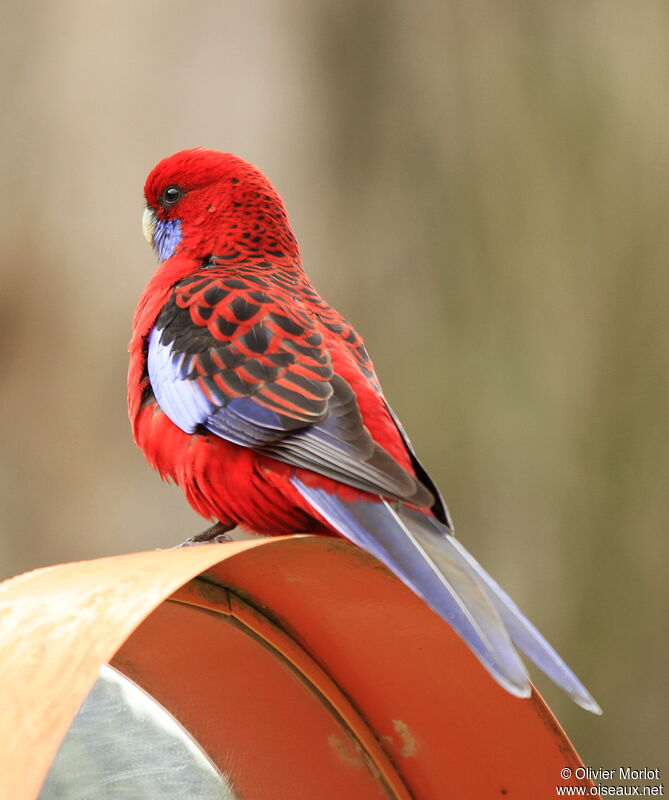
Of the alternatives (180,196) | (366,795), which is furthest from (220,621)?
(180,196)

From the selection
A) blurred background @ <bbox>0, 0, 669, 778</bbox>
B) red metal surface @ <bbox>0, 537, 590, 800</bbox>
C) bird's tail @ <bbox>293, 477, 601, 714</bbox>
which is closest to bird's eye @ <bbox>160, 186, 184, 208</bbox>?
bird's tail @ <bbox>293, 477, 601, 714</bbox>

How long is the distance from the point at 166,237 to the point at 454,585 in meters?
1.54

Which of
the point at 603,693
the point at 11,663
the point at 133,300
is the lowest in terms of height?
the point at 603,693

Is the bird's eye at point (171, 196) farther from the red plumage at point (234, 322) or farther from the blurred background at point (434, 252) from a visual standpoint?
the blurred background at point (434, 252)

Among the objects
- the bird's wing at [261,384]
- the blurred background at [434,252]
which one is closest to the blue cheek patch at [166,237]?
the bird's wing at [261,384]

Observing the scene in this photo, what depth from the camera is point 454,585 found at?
181 centimetres

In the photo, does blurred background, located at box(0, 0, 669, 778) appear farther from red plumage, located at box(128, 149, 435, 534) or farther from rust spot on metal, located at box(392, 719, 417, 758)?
rust spot on metal, located at box(392, 719, 417, 758)

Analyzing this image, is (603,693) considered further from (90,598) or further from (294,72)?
(90,598)

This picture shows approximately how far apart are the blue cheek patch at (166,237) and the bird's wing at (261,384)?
Answer: 0.35 metres

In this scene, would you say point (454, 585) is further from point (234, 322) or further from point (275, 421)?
point (234, 322)

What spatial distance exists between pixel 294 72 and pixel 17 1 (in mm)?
1276

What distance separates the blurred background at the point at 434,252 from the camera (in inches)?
183

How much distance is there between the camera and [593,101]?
4.65 m

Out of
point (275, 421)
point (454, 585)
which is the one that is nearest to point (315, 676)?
point (454, 585)
